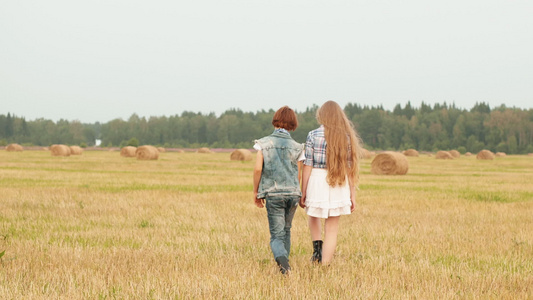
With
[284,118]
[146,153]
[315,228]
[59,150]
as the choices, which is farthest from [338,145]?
[59,150]

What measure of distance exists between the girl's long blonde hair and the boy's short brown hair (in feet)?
1.27

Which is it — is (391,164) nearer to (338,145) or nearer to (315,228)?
(315,228)

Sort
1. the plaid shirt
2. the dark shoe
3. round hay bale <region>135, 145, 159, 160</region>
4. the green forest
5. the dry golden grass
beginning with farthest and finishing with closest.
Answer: the green forest → round hay bale <region>135, 145, 159, 160</region> → the plaid shirt → the dark shoe → the dry golden grass

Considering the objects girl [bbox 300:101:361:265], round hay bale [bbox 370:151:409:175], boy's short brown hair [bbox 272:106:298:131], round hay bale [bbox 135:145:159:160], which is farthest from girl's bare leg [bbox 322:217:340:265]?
round hay bale [bbox 135:145:159:160]

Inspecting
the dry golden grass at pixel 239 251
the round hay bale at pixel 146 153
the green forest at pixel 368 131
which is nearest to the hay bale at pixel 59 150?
the round hay bale at pixel 146 153

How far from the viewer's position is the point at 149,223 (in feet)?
36.0

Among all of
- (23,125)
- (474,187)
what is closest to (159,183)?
(474,187)

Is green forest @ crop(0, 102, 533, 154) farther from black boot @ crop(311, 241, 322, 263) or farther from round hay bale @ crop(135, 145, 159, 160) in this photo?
black boot @ crop(311, 241, 322, 263)

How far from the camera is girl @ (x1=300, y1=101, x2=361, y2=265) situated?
7105mm

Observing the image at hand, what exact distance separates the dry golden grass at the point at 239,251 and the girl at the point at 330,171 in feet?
2.28

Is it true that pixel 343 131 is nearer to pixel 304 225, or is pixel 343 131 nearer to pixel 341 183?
pixel 341 183

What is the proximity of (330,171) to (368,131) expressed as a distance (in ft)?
509

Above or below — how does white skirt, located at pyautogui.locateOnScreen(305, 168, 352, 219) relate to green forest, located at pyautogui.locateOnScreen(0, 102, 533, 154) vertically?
below

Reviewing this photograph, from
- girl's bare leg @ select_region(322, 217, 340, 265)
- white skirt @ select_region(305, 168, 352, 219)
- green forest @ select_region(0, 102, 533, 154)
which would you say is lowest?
girl's bare leg @ select_region(322, 217, 340, 265)
